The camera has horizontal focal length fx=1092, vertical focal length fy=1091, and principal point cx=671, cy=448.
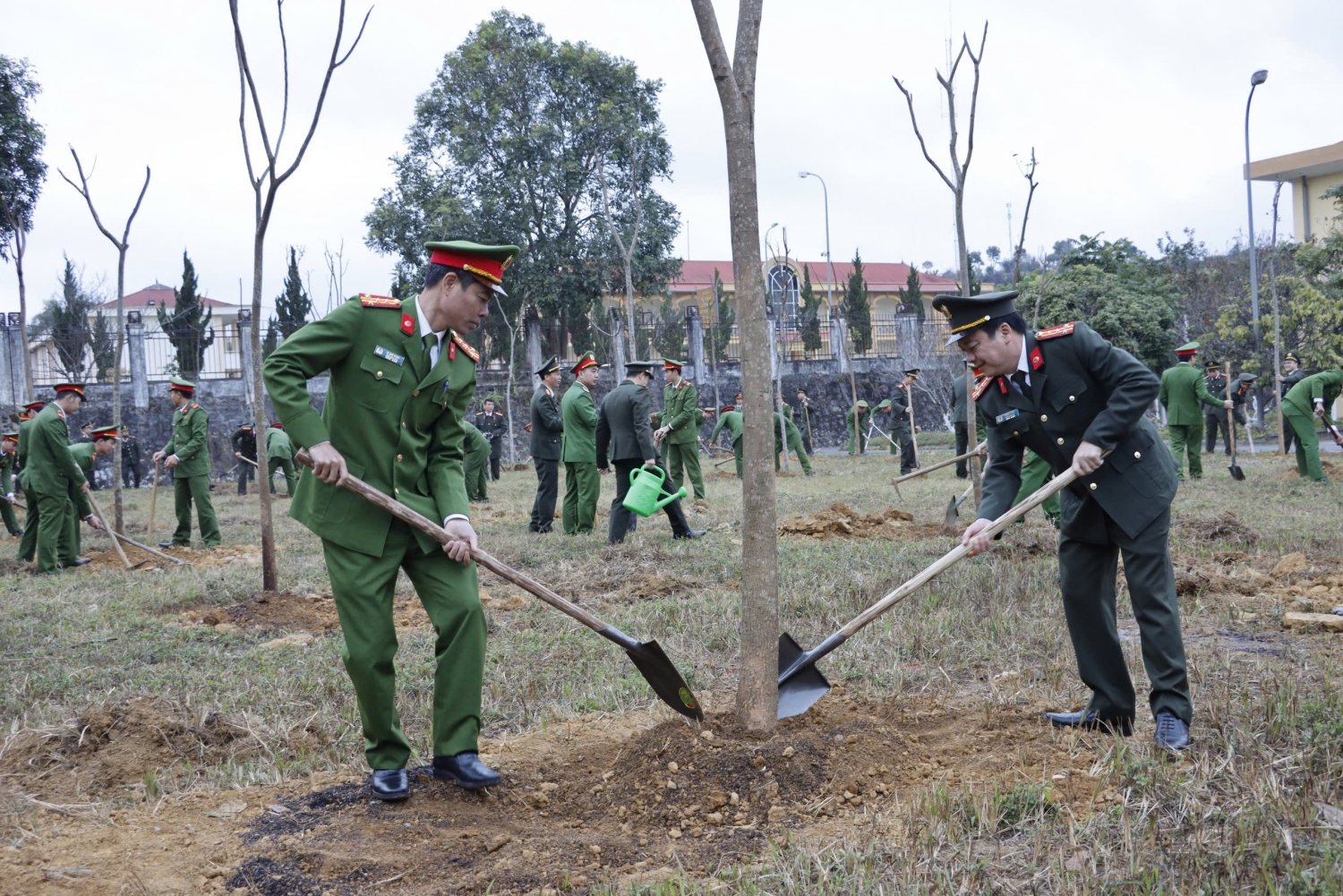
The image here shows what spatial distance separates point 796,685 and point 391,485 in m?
1.75

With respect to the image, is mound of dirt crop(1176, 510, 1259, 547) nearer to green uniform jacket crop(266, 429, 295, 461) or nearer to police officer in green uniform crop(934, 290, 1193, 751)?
police officer in green uniform crop(934, 290, 1193, 751)

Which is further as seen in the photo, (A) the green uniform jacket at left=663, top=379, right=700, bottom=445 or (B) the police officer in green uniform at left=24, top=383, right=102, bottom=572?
(A) the green uniform jacket at left=663, top=379, right=700, bottom=445

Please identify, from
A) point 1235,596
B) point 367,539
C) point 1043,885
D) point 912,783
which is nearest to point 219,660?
point 367,539

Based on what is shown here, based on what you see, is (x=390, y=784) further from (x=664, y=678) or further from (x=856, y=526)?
(x=856, y=526)

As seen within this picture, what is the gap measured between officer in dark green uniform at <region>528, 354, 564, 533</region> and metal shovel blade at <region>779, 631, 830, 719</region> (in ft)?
25.7

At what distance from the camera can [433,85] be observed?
31047mm

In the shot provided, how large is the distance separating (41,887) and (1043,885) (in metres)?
2.74

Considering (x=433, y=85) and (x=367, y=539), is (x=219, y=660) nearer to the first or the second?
(x=367, y=539)

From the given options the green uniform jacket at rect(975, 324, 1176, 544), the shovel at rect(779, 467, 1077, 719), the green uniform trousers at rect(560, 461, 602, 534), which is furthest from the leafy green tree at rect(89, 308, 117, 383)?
the green uniform jacket at rect(975, 324, 1176, 544)

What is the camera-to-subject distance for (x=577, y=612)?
3914 mm

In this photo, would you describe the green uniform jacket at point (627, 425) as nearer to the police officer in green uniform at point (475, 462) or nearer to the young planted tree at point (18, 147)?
the police officer in green uniform at point (475, 462)

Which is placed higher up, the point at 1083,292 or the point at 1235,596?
the point at 1083,292

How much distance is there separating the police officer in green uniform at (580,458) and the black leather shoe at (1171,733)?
811 cm

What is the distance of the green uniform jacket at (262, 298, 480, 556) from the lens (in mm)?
3697
